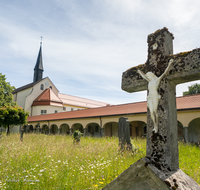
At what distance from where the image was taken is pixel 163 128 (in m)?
2.03

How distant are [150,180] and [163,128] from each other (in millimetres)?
624

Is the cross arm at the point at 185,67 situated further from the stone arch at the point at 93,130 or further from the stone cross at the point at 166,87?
the stone arch at the point at 93,130

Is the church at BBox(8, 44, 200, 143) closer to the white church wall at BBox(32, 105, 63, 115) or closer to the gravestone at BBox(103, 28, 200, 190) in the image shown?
the white church wall at BBox(32, 105, 63, 115)

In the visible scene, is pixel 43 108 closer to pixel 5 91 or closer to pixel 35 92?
pixel 35 92

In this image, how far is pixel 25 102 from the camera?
107 ft

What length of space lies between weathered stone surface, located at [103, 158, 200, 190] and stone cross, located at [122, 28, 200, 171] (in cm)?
12

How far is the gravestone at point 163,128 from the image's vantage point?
1866mm

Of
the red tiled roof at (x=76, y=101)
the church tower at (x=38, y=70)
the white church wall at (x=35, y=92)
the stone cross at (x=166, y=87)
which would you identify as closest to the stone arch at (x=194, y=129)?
the stone cross at (x=166, y=87)

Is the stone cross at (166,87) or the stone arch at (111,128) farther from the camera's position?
the stone arch at (111,128)

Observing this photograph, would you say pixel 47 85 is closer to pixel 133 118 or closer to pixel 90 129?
pixel 90 129

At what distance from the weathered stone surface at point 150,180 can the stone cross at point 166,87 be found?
121 millimetres

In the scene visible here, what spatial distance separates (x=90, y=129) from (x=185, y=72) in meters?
22.4

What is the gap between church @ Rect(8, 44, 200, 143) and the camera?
12822mm

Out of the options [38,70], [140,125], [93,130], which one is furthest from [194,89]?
[38,70]
